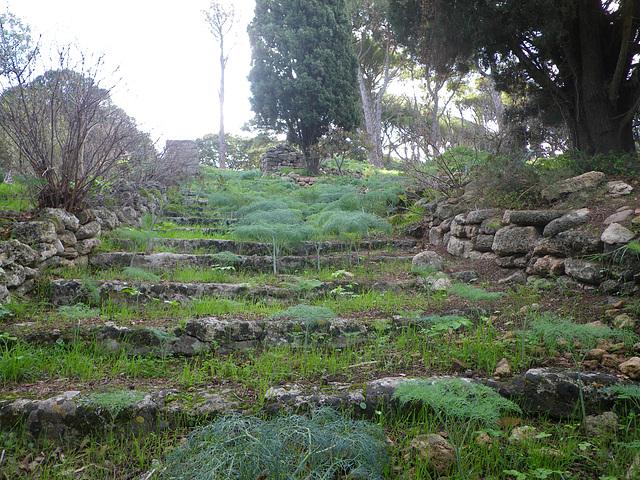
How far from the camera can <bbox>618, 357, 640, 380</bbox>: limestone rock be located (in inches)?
79.8

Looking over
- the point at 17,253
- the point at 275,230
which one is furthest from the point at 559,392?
the point at 17,253

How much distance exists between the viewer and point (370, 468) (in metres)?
1.50

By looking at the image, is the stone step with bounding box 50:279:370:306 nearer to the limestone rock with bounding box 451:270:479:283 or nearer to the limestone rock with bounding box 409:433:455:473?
the limestone rock with bounding box 451:270:479:283

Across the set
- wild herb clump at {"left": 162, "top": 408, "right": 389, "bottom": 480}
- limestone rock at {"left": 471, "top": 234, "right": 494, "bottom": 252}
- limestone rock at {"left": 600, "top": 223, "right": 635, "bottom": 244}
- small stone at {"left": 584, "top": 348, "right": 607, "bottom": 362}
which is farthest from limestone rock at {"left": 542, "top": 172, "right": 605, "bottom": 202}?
wild herb clump at {"left": 162, "top": 408, "right": 389, "bottom": 480}

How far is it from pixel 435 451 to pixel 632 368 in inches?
51.6

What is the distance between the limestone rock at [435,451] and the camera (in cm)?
161

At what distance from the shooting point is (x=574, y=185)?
420 centimetres

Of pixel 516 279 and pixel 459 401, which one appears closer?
pixel 459 401

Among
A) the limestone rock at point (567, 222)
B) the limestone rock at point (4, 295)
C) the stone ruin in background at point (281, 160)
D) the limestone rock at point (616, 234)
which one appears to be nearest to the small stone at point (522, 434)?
the limestone rock at point (616, 234)

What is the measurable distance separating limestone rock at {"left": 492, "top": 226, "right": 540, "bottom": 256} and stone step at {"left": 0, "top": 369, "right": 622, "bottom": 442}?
2150mm

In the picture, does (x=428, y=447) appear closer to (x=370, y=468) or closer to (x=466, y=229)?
(x=370, y=468)

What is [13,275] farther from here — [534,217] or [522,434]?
[534,217]

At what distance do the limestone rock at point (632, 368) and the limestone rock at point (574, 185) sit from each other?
2641 mm

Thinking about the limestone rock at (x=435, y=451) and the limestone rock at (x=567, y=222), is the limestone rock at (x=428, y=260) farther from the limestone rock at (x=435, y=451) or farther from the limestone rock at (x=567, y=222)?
the limestone rock at (x=435, y=451)
